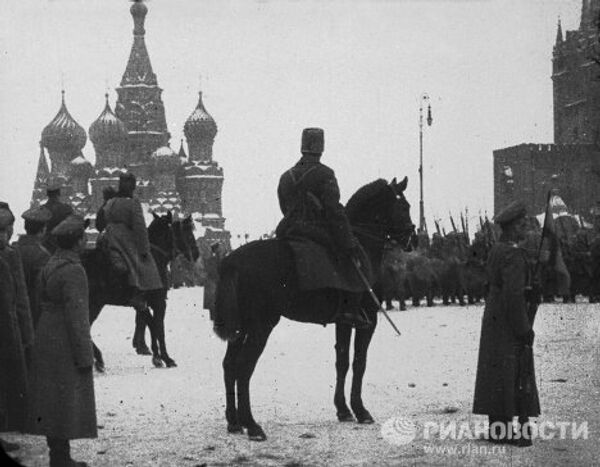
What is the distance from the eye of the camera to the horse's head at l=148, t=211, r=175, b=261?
48.1 feet

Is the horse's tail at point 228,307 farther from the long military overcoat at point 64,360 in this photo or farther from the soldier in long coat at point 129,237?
the soldier in long coat at point 129,237

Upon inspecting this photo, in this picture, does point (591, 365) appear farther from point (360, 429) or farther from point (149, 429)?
point (149, 429)

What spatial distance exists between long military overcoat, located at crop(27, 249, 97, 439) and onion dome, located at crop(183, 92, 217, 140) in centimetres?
9715

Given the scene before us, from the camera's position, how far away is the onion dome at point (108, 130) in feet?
339

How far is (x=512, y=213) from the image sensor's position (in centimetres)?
811

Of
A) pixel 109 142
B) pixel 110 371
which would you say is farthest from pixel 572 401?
pixel 109 142

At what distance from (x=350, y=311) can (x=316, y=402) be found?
1407 millimetres

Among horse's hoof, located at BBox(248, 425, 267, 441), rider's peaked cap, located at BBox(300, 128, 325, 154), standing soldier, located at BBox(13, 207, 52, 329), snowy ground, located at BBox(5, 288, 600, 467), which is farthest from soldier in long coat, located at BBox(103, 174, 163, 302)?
horse's hoof, located at BBox(248, 425, 267, 441)

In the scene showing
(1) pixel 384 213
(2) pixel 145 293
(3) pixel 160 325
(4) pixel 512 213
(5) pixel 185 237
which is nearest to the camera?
(4) pixel 512 213

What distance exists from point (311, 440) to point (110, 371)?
17.6 ft

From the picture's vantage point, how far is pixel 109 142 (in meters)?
104

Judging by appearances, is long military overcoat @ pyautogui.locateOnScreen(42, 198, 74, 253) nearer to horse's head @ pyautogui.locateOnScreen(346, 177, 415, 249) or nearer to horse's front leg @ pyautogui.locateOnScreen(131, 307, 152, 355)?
horse's front leg @ pyautogui.locateOnScreen(131, 307, 152, 355)

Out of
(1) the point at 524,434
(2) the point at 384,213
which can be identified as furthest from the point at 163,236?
(1) the point at 524,434

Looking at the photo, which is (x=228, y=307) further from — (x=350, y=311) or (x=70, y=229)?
(x=70, y=229)
